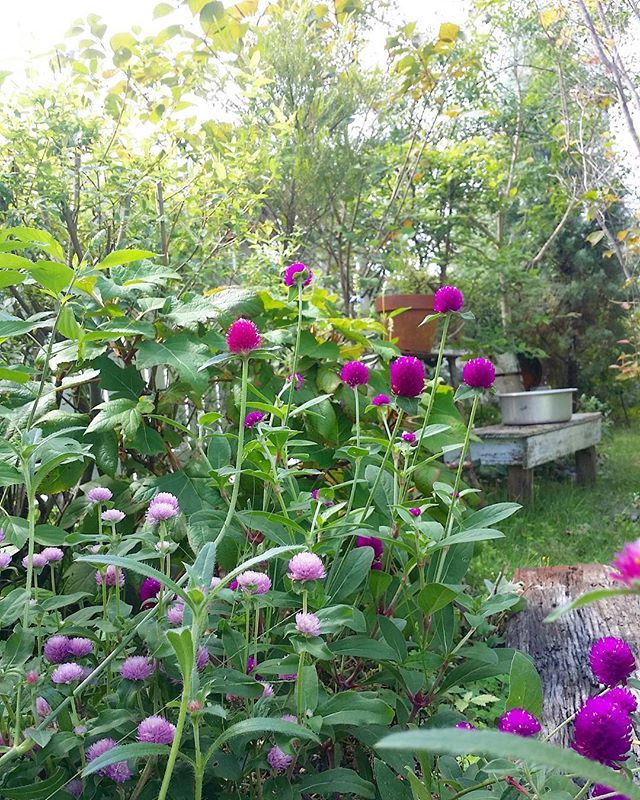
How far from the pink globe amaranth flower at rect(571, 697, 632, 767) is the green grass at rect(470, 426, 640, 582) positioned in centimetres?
164

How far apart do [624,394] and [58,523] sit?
6.56 m

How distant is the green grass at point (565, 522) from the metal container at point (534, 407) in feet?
1.36

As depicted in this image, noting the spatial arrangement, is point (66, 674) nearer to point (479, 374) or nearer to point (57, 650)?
point (57, 650)

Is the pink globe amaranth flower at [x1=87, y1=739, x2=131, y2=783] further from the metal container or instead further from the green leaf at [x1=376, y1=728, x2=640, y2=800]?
the metal container

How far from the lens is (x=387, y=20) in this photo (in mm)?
5359

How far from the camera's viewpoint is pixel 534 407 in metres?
4.17

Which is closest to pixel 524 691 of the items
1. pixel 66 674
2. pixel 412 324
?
pixel 66 674

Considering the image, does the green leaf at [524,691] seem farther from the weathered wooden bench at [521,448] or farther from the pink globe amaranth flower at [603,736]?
the weathered wooden bench at [521,448]

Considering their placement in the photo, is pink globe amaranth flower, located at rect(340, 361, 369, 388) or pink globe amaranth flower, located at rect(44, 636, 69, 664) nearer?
pink globe amaranth flower, located at rect(44, 636, 69, 664)

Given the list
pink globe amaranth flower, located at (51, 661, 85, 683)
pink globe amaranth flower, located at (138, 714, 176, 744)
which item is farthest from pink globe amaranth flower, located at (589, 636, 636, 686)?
pink globe amaranth flower, located at (51, 661, 85, 683)

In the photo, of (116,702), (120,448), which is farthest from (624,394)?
(116,702)

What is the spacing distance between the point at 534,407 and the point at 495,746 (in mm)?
4101

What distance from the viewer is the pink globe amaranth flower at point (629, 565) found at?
0.26 meters

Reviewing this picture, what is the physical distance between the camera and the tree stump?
1.38 metres
